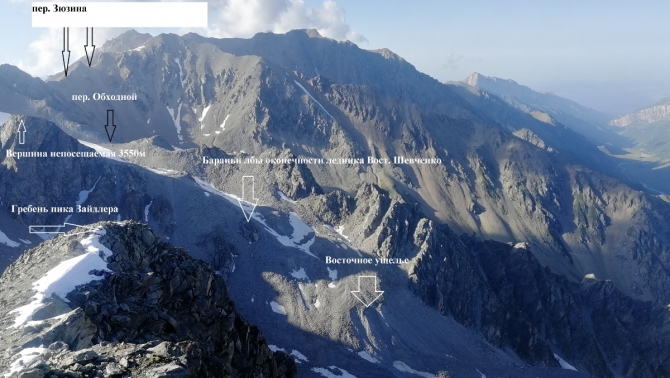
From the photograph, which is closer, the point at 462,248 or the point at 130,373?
the point at 130,373

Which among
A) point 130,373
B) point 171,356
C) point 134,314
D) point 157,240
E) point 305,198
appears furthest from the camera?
point 305,198

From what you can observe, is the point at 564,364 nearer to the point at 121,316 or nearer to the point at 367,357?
the point at 367,357

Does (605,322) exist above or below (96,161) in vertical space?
below

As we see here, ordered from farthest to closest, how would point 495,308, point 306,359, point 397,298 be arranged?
point 495,308
point 397,298
point 306,359

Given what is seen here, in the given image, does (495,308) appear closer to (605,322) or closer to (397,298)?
(397,298)

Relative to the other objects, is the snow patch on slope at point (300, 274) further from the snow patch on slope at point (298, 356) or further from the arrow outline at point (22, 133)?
the arrow outline at point (22, 133)

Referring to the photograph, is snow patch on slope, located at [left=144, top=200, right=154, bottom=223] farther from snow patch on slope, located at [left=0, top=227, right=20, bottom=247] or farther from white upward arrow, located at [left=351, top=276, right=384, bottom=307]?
white upward arrow, located at [left=351, top=276, right=384, bottom=307]

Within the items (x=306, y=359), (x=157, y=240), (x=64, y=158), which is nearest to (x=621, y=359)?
(x=306, y=359)

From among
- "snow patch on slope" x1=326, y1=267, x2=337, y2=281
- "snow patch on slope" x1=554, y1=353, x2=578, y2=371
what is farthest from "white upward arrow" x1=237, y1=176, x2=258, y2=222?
A: "snow patch on slope" x1=554, y1=353, x2=578, y2=371
